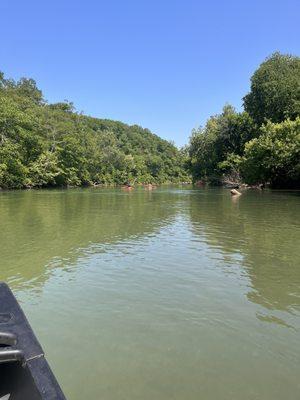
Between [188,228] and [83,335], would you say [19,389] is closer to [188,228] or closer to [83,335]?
[83,335]

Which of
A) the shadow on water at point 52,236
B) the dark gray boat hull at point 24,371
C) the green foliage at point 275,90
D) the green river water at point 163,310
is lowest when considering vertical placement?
the green river water at point 163,310

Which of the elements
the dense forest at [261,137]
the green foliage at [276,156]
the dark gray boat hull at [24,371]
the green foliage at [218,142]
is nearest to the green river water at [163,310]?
the dark gray boat hull at [24,371]

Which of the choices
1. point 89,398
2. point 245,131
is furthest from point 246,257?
point 245,131

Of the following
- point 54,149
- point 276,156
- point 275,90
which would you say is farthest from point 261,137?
point 54,149

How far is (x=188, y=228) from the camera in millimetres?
15828

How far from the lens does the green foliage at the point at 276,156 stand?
141 feet

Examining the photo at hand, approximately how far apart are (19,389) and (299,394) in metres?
2.97

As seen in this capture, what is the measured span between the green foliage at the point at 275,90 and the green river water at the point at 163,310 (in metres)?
43.4

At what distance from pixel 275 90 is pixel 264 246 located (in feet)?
156

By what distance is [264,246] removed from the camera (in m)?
11.9

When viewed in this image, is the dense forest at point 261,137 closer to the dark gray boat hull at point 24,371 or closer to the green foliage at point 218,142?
the green foliage at point 218,142

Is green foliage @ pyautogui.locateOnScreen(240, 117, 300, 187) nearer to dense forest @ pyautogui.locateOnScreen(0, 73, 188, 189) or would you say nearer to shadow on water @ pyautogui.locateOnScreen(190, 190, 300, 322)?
shadow on water @ pyautogui.locateOnScreen(190, 190, 300, 322)

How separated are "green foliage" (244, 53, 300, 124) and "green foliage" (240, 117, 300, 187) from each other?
6.13m

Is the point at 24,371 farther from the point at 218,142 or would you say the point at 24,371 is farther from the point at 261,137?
the point at 218,142
